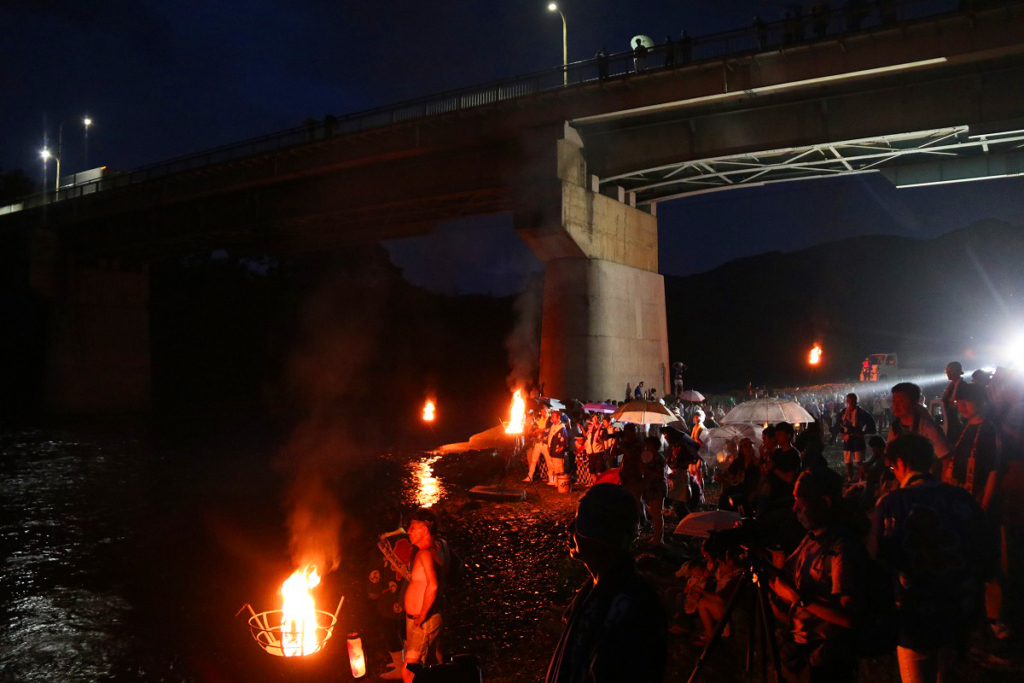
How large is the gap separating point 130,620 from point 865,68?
20670 millimetres

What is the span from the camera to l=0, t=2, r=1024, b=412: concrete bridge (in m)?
18.6

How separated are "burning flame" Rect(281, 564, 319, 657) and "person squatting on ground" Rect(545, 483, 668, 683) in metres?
4.14

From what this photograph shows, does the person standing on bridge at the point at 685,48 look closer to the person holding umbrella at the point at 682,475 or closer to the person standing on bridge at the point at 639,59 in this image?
the person standing on bridge at the point at 639,59

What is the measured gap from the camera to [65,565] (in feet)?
38.7

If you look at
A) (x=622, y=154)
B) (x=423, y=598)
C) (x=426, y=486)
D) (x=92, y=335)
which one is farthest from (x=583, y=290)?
(x=92, y=335)

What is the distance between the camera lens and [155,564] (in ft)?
38.5

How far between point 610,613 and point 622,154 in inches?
919

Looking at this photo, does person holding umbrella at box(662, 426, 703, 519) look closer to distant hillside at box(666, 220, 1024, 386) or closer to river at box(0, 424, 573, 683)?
river at box(0, 424, 573, 683)

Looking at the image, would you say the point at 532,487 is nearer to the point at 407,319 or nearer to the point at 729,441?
the point at 729,441

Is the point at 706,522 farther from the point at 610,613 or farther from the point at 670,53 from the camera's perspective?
the point at 670,53

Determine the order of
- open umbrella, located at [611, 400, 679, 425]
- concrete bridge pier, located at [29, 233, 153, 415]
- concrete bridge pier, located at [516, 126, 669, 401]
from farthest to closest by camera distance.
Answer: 1. concrete bridge pier, located at [29, 233, 153, 415]
2. concrete bridge pier, located at [516, 126, 669, 401]
3. open umbrella, located at [611, 400, 679, 425]

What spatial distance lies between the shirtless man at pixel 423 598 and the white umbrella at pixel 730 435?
28.2ft

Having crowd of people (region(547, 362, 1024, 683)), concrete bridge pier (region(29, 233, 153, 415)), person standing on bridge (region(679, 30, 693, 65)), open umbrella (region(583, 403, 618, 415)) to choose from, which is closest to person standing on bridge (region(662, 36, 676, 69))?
person standing on bridge (region(679, 30, 693, 65))

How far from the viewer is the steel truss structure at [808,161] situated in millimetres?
20703
